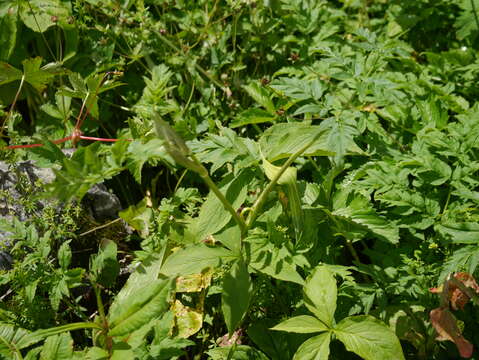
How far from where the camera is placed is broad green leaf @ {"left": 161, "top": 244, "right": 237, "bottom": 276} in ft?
5.68

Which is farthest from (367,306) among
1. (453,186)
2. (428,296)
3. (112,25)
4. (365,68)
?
(112,25)

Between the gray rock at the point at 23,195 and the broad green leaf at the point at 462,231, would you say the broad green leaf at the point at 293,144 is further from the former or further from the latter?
the gray rock at the point at 23,195

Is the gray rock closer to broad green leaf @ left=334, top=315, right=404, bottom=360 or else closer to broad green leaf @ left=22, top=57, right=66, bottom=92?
broad green leaf @ left=22, top=57, right=66, bottom=92

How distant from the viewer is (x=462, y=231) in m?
1.75

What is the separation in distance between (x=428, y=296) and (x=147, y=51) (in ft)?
6.19

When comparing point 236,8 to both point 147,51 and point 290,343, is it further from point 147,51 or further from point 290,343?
point 290,343

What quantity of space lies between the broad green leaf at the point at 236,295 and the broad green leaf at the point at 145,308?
202mm

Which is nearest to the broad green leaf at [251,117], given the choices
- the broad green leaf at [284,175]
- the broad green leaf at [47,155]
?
the broad green leaf at [284,175]

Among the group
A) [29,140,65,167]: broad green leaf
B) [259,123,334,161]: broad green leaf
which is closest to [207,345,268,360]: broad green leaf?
[259,123,334,161]: broad green leaf

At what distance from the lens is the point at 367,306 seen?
1801 millimetres

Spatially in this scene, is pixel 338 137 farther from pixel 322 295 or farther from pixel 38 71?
pixel 38 71

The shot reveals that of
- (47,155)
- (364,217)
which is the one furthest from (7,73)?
(364,217)

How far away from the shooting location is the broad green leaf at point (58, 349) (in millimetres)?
1578

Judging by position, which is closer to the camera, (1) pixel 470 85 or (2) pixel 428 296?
(2) pixel 428 296
